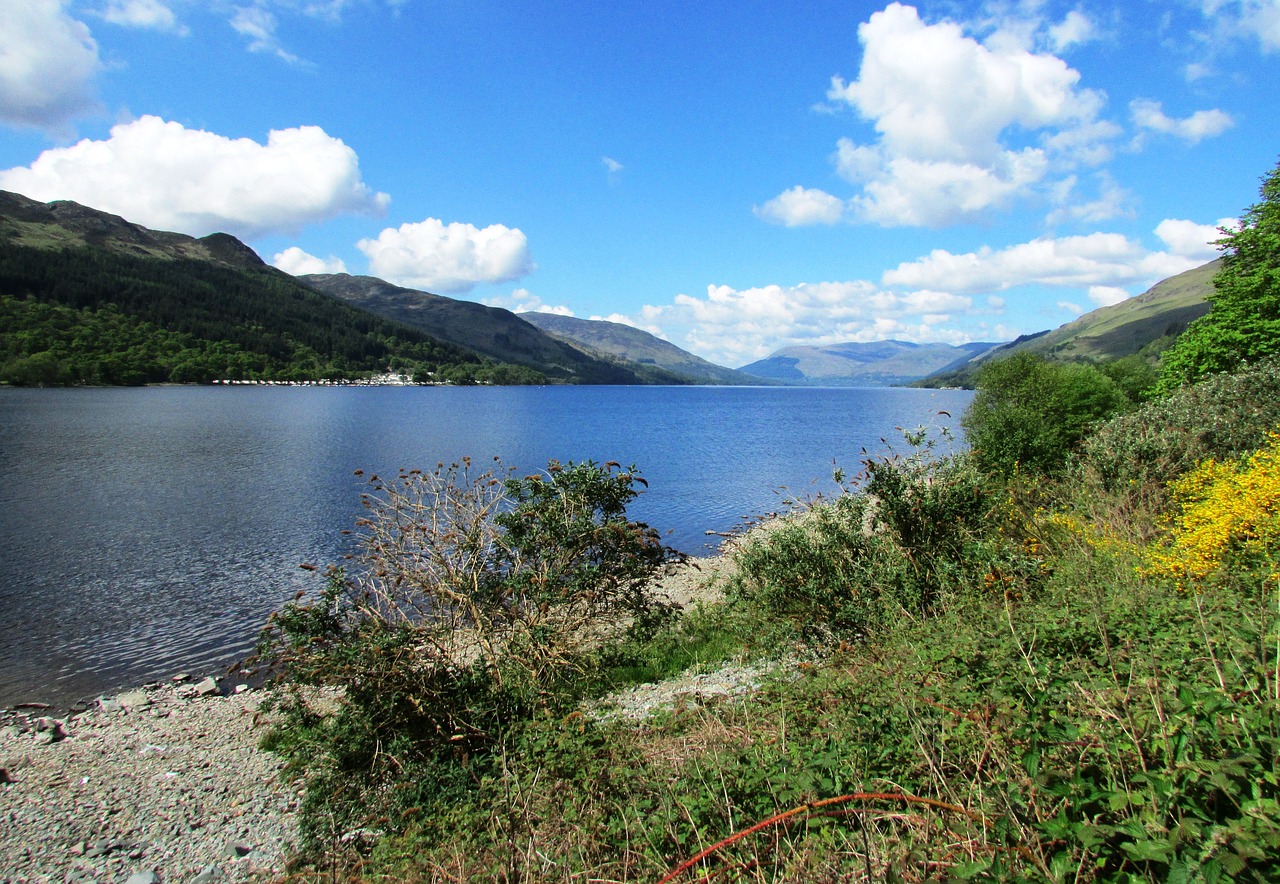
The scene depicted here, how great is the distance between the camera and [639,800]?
6.27 m

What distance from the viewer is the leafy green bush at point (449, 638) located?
10039 millimetres

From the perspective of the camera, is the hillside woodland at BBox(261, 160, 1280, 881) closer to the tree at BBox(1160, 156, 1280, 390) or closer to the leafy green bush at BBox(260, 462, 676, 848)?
the leafy green bush at BBox(260, 462, 676, 848)

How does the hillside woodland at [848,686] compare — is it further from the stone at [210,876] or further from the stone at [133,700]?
the stone at [133,700]

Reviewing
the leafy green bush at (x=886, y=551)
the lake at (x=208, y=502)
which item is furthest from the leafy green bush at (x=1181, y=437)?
the lake at (x=208, y=502)

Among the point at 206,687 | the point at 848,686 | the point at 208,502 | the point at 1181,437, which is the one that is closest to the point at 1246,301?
the point at 1181,437

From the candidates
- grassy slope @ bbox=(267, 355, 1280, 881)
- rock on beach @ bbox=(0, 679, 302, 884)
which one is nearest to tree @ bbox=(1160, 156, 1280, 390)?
grassy slope @ bbox=(267, 355, 1280, 881)

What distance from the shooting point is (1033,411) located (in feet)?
113

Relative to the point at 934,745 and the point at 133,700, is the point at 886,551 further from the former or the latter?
the point at 133,700

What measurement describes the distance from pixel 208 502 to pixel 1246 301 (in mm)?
56627

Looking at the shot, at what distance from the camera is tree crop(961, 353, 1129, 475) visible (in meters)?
29.5

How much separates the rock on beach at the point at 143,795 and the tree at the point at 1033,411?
25903mm

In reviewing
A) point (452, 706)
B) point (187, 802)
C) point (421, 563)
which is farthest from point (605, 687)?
point (187, 802)

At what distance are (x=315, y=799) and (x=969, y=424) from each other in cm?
4725

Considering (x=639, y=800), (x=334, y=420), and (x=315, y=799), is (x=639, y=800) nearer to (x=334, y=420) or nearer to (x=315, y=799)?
(x=315, y=799)
